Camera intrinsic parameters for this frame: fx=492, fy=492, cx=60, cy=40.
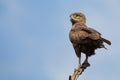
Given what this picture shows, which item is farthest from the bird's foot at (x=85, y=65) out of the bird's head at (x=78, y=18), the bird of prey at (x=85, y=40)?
the bird's head at (x=78, y=18)

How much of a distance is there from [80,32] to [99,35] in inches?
22.2

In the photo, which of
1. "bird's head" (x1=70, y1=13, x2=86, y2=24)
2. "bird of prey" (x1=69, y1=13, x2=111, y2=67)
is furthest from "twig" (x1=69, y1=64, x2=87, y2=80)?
"bird's head" (x1=70, y1=13, x2=86, y2=24)

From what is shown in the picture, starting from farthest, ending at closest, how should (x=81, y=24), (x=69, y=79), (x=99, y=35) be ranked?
1. (x=81, y=24)
2. (x=99, y=35)
3. (x=69, y=79)

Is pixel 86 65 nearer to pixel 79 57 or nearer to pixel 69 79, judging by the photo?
pixel 79 57

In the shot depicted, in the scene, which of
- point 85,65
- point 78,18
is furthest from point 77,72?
point 78,18

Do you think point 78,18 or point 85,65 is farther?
point 78,18

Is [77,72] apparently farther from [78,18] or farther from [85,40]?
[78,18]

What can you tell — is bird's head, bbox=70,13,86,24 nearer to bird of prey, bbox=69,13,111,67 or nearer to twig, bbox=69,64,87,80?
bird of prey, bbox=69,13,111,67

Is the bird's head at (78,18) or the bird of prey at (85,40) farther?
the bird's head at (78,18)

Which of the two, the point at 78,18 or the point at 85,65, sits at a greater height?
the point at 78,18

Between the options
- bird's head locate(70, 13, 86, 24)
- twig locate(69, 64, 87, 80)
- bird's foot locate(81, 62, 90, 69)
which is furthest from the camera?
bird's head locate(70, 13, 86, 24)

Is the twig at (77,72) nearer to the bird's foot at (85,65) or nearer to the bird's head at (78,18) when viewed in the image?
the bird's foot at (85,65)

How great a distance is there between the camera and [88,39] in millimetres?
11555

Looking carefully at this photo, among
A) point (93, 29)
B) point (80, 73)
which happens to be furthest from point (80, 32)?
point (80, 73)
